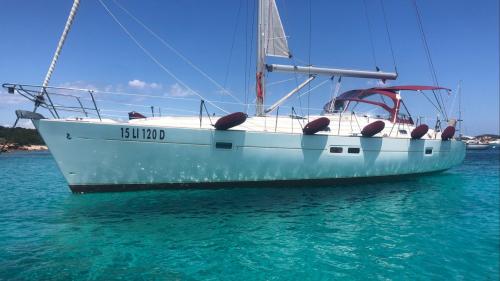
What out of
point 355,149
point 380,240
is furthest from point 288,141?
point 380,240

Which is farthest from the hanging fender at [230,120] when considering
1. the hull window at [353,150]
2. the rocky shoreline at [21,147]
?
the rocky shoreline at [21,147]

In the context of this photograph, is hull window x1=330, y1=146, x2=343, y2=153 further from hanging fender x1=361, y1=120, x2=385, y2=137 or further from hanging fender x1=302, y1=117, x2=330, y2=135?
hanging fender x1=361, y1=120, x2=385, y2=137

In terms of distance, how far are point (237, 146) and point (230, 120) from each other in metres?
1.29

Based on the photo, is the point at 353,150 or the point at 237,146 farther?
the point at 353,150

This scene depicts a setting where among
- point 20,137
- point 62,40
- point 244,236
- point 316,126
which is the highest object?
point 62,40

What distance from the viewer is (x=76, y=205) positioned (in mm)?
12859

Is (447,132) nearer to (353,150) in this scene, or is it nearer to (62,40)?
(353,150)

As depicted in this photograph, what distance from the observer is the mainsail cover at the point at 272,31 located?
18.7 metres

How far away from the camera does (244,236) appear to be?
9445 mm

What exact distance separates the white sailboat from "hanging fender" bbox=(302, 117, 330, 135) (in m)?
0.05

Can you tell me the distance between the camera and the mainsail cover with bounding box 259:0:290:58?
61.4 feet

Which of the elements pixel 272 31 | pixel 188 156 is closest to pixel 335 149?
pixel 272 31

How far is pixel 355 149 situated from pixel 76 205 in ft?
44.7

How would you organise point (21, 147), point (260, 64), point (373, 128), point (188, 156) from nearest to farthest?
point (188, 156), point (373, 128), point (260, 64), point (21, 147)
